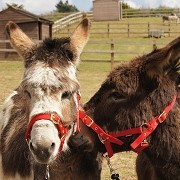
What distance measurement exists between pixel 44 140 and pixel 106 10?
52.2 metres

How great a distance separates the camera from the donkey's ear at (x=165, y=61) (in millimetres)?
3002

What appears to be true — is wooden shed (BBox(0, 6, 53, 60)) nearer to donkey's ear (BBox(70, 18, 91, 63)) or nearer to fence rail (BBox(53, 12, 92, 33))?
fence rail (BBox(53, 12, 92, 33))

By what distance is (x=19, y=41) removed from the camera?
11.2 feet

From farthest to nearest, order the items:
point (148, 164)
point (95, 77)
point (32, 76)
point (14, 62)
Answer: point (14, 62) < point (95, 77) < point (148, 164) < point (32, 76)

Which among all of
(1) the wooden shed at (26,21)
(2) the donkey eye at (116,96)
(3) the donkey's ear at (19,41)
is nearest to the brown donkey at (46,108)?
(3) the donkey's ear at (19,41)

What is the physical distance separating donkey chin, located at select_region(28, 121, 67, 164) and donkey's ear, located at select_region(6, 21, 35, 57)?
0.85 metres

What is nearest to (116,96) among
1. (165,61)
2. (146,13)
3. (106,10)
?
(165,61)

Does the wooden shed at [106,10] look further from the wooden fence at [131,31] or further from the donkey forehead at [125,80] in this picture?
the donkey forehead at [125,80]

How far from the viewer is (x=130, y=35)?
1369 inches

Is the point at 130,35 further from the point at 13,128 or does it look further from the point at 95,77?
A: the point at 13,128

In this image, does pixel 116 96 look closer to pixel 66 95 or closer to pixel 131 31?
pixel 66 95

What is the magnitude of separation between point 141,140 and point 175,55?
875 millimetres

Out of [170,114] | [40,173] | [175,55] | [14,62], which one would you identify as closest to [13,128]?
[40,173]

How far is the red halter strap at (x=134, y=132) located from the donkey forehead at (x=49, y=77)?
55cm
